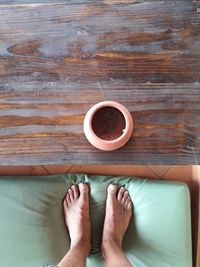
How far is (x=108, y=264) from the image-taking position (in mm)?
1002

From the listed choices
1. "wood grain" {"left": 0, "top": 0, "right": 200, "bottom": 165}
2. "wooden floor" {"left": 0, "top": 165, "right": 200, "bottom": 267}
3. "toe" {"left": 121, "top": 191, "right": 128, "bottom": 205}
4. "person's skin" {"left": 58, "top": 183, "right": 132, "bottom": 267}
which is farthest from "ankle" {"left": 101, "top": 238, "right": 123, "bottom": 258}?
"wood grain" {"left": 0, "top": 0, "right": 200, "bottom": 165}

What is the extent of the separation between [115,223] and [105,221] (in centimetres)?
4

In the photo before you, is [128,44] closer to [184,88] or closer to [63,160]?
[184,88]

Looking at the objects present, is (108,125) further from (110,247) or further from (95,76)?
(110,247)

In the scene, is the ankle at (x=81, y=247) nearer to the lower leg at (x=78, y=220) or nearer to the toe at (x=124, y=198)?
the lower leg at (x=78, y=220)

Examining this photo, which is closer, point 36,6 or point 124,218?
point 36,6

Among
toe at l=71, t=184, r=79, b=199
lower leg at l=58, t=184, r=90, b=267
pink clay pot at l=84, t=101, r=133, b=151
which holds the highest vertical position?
pink clay pot at l=84, t=101, r=133, b=151

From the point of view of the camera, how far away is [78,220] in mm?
1050

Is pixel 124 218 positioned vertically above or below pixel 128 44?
below

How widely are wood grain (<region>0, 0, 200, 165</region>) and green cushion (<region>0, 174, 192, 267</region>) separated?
0.33 metres

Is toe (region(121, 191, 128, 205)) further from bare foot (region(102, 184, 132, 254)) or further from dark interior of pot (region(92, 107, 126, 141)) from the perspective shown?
dark interior of pot (region(92, 107, 126, 141))

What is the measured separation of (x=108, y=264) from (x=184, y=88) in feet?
1.90

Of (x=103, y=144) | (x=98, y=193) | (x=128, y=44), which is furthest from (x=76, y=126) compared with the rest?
(x=98, y=193)

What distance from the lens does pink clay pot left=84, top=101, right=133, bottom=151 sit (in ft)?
2.30
